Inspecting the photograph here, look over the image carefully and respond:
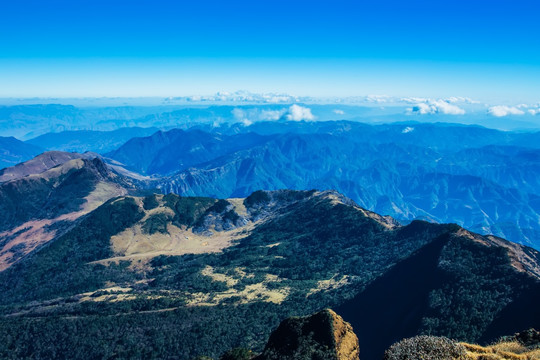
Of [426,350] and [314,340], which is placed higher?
[426,350]

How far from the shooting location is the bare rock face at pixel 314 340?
80688mm

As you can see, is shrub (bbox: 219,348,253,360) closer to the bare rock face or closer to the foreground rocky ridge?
the foreground rocky ridge

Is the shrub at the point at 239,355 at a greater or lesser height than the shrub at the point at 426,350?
lesser

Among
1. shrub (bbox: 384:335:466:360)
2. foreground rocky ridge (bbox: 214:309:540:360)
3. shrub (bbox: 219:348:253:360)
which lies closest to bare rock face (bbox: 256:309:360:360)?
foreground rocky ridge (bbox: 214:309:540:360)

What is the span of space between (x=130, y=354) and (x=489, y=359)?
155 m

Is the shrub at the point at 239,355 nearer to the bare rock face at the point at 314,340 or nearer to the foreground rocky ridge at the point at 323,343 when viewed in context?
the foreground rocky ridge at the point at 323,343

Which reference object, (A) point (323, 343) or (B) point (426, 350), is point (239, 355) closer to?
(A) point (323, 343)

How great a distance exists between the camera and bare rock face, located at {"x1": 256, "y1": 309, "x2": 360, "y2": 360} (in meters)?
80.7

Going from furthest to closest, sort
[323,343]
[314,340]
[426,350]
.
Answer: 1. [314,340]
2. [323,343]
3. [426,350]

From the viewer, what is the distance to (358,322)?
156 metres

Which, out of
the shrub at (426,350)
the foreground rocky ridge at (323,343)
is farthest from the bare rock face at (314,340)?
the shrub at (426,350)

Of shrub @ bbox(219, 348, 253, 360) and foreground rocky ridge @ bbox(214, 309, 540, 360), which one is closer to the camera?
foreground rocky ridge @ bbox(214, 309, 540, 360)

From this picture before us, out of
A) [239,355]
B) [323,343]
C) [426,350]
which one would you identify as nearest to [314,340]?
[323,343]

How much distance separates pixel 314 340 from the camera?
275ft
